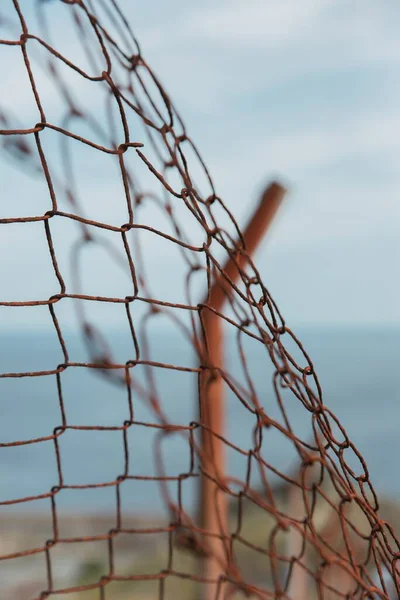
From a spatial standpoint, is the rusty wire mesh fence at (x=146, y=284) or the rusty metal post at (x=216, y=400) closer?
the rusty wire mesh fence at (x=146, y=284)

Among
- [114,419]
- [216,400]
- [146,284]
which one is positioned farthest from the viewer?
[114,419]

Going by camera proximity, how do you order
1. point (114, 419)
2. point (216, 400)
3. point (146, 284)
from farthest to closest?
point (114, 419)
point (216, 400)
point (146, 284)

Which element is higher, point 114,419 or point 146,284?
point 114,419

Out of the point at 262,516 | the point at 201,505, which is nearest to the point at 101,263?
the point at 201,505

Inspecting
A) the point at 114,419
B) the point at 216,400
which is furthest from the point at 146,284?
the point at 114,419

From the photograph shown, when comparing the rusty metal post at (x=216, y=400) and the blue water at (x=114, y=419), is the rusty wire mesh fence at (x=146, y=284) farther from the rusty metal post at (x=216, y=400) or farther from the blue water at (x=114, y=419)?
the blue water at (x=114, y=419)

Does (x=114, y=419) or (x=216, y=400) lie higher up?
(x=114, y=419)

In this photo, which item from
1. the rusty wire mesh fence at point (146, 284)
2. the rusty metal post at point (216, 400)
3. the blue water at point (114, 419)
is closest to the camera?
the rusty wire mesh fence at point (146, 284)

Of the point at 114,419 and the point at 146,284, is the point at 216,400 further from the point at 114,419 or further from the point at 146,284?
the point at 114,419

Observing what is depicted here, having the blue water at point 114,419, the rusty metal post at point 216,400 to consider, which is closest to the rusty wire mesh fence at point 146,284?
the rusty metal post at point 216,400

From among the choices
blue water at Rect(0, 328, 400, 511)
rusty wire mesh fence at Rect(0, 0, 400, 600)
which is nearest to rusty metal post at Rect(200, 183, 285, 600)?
rusty wire mesh fence at Rect(0, 0, 400, 600)

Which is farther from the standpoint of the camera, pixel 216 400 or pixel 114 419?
pixel 114 419

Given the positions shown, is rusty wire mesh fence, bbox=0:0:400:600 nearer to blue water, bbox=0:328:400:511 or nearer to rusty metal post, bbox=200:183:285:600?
rusty metal post, bbox=200:183:285:600

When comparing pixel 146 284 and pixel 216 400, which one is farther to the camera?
pixel 216 400
